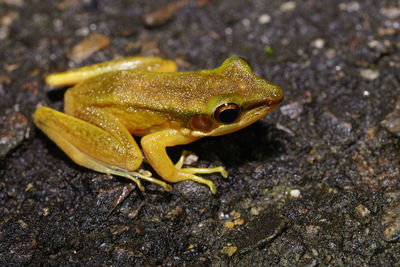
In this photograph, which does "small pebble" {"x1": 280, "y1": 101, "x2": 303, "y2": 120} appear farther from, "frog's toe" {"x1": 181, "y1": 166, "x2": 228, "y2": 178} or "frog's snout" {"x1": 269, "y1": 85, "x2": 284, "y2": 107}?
"frog's toe" {"x1": 181, "y1": 166, "x2": 228, "y2": 178}

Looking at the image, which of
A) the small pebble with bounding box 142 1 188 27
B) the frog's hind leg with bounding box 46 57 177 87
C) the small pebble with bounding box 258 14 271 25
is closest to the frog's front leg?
the frog's hind leg with bounding box 46 57 177 87

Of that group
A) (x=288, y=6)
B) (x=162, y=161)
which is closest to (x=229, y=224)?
(x=162, y=161)

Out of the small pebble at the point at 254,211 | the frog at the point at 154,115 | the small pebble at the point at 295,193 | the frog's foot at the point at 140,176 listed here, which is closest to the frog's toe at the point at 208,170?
the frog at the point at 154,115

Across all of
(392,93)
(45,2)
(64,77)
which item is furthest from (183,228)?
(45,2)

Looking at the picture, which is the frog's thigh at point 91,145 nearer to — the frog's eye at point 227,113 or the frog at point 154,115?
the frog at point 154,115

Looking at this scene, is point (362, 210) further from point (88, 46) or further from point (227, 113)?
point (88, 46)

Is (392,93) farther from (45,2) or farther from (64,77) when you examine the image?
(45,2)
